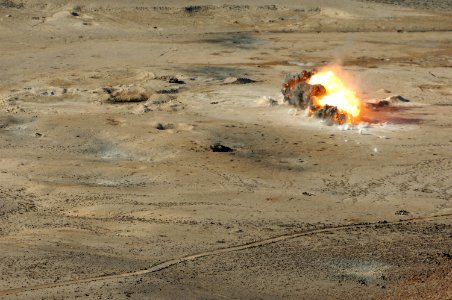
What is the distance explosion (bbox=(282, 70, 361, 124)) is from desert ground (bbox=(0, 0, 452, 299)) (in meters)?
0.33

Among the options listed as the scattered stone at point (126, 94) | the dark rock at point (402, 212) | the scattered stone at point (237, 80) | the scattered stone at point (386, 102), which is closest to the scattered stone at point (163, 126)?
the scattered stone at point (126, 94)

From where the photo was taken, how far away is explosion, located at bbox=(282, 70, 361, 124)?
20.2 m

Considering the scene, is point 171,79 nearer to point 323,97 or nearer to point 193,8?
point 323,97

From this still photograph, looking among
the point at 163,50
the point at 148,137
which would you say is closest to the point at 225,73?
the point at 163,50

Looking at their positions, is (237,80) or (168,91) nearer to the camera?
(168,91)

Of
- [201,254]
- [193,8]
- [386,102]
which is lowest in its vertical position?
[201,254]

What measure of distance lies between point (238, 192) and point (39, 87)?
8.48 meters

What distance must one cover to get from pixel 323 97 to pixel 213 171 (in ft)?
16.5

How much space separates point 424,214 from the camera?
49.9 ft

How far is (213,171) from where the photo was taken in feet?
55.0

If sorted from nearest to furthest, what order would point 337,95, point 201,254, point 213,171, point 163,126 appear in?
point 201,254 < point 213,171 < point 163,126 < point 337,95

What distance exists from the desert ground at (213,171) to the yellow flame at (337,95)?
2.24ft

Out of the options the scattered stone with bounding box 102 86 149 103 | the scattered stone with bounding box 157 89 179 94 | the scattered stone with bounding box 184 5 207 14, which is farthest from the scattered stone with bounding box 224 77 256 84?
the scattered stone with bounding box 184 5 207 14

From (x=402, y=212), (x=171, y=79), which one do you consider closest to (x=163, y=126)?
(x=171, y=79)
